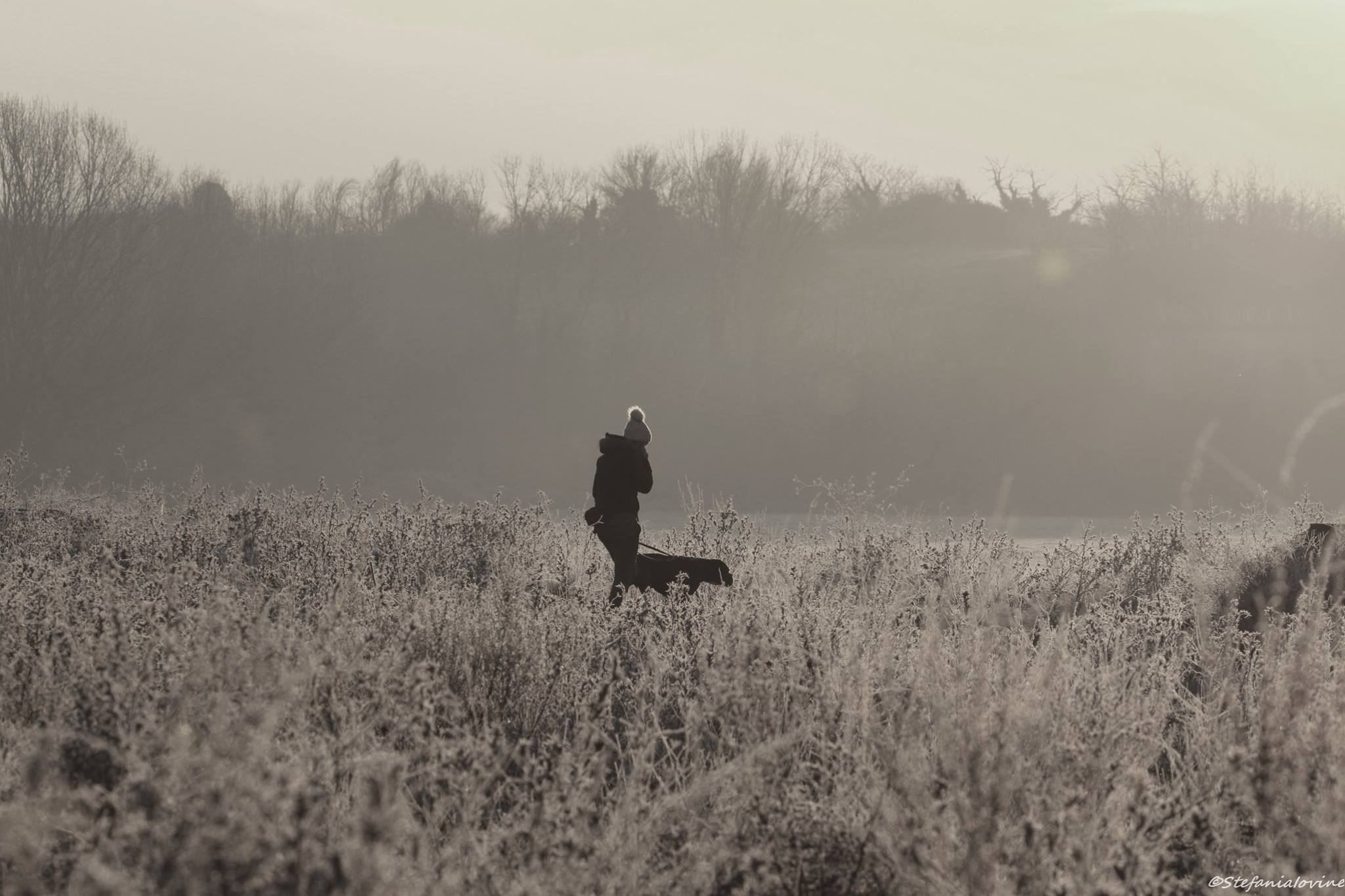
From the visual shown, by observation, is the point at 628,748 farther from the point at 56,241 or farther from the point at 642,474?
the point at 56,241

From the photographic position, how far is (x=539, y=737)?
234 inches

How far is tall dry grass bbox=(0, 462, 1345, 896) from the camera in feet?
10.9

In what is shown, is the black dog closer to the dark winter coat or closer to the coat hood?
the dark winter coat

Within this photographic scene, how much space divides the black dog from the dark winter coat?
448 millimetres

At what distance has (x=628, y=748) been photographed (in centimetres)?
442

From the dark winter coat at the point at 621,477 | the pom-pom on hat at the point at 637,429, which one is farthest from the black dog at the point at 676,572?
the pom-pom on hat at the point at 637,429

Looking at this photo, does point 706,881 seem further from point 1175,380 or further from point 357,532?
point 1175,380

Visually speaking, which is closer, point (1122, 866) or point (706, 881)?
point (1122, 866)

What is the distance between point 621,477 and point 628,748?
533 centimetres

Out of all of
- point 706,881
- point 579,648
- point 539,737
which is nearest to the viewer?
point 706,881

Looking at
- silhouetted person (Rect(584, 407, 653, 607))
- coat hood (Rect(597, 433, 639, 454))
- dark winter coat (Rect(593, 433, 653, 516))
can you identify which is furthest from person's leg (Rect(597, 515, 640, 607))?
coat hood (Rect(597, 433, 639, 454))

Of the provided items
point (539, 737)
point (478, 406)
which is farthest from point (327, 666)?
point (478, 406)

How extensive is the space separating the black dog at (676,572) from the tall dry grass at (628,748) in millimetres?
780

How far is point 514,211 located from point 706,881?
152ft
